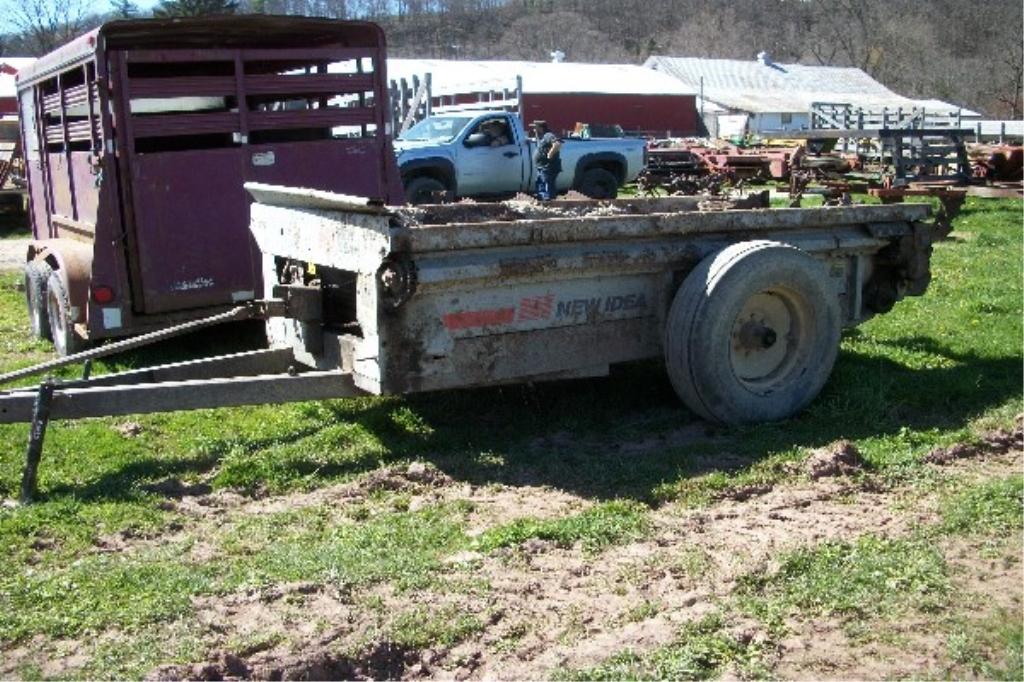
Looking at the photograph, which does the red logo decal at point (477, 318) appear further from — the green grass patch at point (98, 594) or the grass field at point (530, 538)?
the green grass patch at point (98, 594)

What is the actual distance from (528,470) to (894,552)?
1.82 meters

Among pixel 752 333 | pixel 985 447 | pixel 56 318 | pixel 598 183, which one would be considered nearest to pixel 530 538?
pixel 752 333

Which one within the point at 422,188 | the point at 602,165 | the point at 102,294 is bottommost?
the point at 102,294

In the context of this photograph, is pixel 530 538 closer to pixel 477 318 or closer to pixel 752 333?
pixel 477 318

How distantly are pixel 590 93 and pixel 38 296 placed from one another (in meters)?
43.3

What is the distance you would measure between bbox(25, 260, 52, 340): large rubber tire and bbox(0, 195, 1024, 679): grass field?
8.89 feet

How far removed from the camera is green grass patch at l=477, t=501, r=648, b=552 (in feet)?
14.6

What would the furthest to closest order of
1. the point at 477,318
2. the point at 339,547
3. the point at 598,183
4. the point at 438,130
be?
the point at 598,183
the point at 438,130
the point at 477,318
the point at 339,547

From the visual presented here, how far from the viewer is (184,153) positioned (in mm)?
7730

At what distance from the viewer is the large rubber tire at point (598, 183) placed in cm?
2195

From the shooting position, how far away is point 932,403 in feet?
21.2

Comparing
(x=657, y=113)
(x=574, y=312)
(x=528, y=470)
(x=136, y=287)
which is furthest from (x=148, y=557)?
(x=657, y=113)

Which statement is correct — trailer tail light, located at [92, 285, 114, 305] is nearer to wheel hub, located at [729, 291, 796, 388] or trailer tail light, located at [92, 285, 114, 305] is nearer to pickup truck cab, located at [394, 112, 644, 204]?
wheel hub, located at [729, 291, 796, 388]

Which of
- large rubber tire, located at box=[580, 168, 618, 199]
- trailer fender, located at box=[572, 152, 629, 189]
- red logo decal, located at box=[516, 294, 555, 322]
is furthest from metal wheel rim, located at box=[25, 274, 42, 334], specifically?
large rubber tire, located at box=[580, 168, 618, 199]
